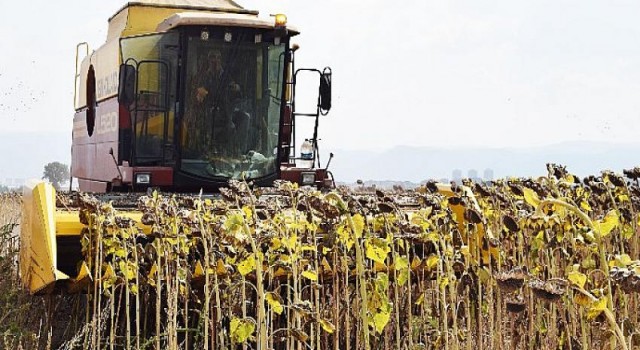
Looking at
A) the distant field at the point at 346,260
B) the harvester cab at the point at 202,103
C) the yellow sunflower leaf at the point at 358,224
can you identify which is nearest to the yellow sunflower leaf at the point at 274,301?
the distant field at the point at 346,260

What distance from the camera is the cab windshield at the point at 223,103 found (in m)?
7.53

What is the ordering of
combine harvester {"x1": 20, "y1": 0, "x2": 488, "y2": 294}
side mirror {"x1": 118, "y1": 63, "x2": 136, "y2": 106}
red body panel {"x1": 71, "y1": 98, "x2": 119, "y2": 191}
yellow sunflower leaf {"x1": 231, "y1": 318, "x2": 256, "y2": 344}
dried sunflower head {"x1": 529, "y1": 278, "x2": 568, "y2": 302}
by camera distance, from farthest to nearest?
red body panel {"x1": 71, "y1": 98, "x2": 119, "y2": 191}, combine harvester {"x1": 20, "y1": 0, "x2": 488, "y2": 294}, side mirror {"x1": 118, "y1": 63, "x2": 136, "y2": 106}, yellow sunflower leaf {"x1": 231, "y1": 318, "x2": 256, "y2": 344}, dried sunflower head {"x1": 529, "y1": 278, "x2": 568, "y2": 302}

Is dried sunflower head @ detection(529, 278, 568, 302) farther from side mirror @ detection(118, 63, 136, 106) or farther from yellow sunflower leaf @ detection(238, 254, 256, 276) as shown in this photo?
side mirror @ detection(118, 63, 136, 106)

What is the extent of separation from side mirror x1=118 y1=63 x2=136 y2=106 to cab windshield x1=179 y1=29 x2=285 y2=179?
47cm

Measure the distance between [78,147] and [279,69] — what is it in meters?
4.12

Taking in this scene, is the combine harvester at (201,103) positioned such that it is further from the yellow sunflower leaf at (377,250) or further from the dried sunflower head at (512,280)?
the dried sunflower head at (512,280)

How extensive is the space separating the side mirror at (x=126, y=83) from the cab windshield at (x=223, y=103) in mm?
466

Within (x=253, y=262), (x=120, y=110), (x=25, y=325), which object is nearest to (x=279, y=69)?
(x=120, y=110)

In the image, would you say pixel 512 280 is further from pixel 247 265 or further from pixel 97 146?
pixel 97 146

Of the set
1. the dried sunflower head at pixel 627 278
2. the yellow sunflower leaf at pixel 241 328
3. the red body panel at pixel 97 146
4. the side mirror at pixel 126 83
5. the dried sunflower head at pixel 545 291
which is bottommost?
the yellow sunflower leaf at pixel 241 328

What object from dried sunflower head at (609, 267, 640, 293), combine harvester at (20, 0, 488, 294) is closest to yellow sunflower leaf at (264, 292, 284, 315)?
dried sunflower head at (609, 267, 640, 293)

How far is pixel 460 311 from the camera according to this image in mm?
4105

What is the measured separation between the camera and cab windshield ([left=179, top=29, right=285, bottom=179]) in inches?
296

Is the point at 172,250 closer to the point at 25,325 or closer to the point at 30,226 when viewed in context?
the point at 30,226
